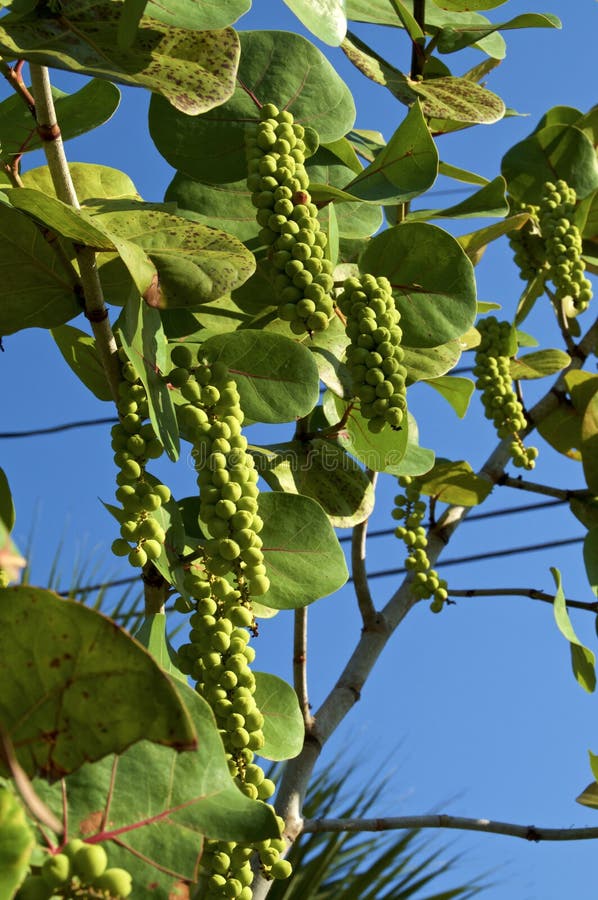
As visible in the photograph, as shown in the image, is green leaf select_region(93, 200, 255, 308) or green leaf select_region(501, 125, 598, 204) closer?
green leaf select_region(93, 200, 255, 308)

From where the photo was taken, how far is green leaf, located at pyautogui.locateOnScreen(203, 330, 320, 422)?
2.63 feet

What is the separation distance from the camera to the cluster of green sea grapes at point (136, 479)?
27.2 inches

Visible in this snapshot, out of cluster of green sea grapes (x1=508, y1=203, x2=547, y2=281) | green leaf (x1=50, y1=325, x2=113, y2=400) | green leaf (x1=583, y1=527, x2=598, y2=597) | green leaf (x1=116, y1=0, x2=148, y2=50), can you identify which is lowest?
green leaf (x1=50, y1=325, x2=113, y2=400)

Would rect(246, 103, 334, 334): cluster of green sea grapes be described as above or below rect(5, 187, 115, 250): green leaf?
above

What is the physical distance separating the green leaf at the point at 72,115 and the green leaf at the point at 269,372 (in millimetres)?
253

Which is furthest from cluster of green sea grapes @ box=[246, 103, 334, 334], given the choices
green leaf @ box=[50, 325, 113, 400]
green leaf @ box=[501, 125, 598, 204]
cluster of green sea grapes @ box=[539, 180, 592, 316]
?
green leaf @ box=[501, 125, 598, 204]

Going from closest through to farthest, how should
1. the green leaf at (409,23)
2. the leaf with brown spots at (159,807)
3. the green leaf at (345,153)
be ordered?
the leaf with brown spots at (159,807)
the green leaf at (345,153)
the green leaf at (409,23)

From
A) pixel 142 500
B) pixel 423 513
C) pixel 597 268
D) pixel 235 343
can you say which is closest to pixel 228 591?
pixel 142 500

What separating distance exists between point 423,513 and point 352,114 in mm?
624

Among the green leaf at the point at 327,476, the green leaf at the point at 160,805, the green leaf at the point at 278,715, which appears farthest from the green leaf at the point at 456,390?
the green leaf at the point at 160,805

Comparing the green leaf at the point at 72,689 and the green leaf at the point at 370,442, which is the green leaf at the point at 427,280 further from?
the green leaf at the point at 72,689

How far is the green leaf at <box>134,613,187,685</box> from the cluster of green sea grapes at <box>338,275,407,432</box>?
22cm

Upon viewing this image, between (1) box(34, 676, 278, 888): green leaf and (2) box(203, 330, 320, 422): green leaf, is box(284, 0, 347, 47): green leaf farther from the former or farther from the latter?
(1) box(34, 676, 278, 888): green leaf

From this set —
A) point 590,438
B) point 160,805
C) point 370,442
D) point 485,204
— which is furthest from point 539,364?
point 160,805
